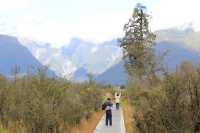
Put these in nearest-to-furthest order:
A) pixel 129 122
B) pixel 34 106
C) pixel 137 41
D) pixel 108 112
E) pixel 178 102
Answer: pixel 178 102 → pixel 34 106 → pixel 108 112 → pixel 129 122 → pixel 137 41

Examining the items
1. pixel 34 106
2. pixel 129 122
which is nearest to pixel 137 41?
pixel 129 122

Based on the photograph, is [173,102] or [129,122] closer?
[173,102]

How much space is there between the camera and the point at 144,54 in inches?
2429

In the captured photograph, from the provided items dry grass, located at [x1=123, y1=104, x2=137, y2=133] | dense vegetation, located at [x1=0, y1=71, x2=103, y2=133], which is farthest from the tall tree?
dense vegetation, located at [x1=0, y1=71, x2=103, y2=133]

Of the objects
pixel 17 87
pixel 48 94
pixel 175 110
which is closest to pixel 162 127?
pixel 175 110

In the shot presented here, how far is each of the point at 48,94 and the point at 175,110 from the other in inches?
207

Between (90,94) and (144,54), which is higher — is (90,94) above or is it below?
below

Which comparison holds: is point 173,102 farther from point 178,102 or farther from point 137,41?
point 137,41

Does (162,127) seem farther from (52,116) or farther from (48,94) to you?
(48,94)

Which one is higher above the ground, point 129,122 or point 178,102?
point 178,102

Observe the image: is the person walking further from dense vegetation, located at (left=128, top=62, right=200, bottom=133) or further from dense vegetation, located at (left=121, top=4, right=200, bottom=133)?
dense vegetation, located at (left=128, top=62, right=200, bottom=133)

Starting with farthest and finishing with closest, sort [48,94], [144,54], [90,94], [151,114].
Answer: [144,54]
[90,94]
[48,94]
[151,114]

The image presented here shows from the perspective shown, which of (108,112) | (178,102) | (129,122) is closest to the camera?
(178,102)

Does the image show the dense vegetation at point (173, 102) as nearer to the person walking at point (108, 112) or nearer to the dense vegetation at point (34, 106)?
the dense vegetation at point (34, 106)
